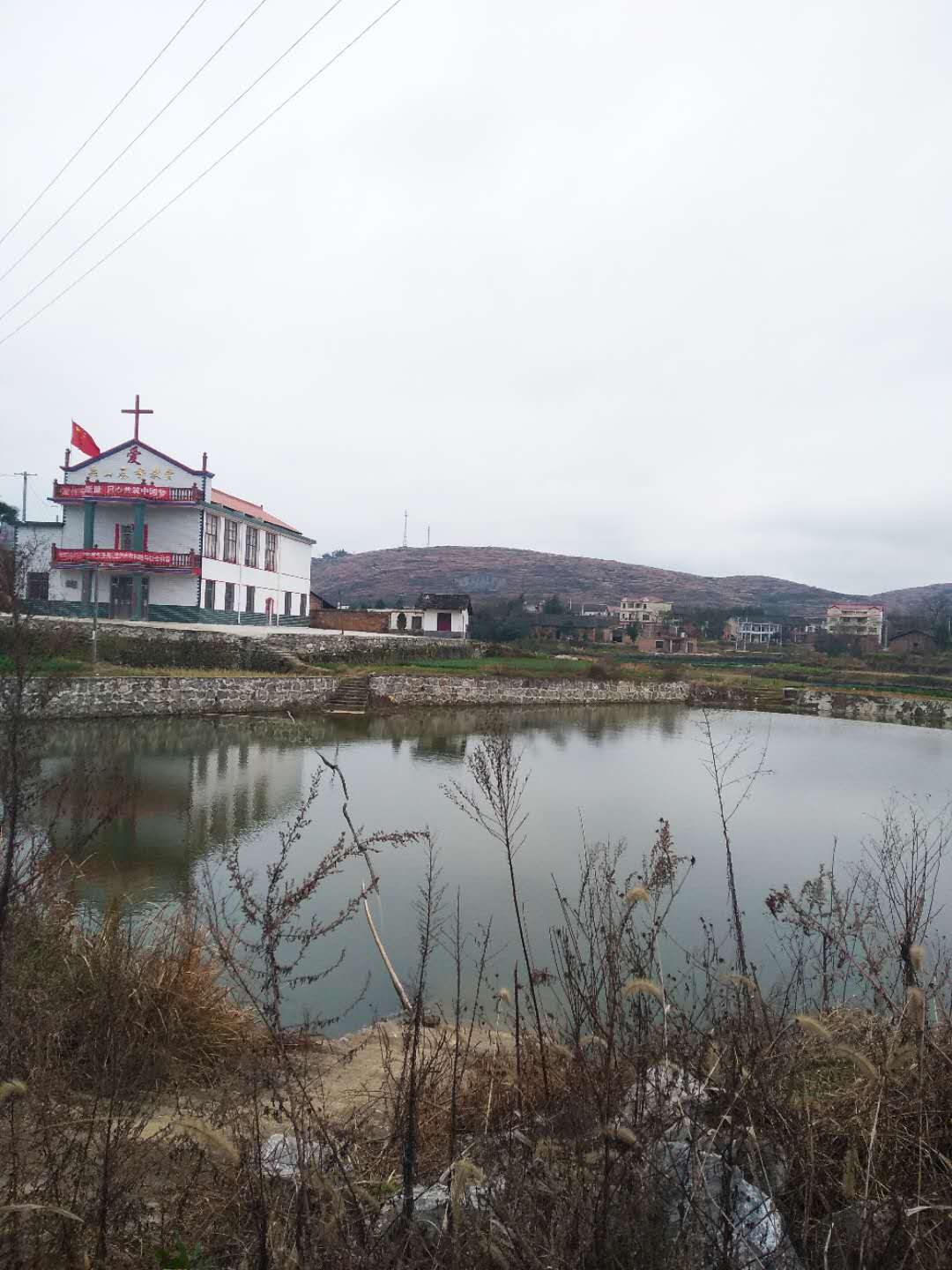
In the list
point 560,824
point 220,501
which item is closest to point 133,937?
point 560,824

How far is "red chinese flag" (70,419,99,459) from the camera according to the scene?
30.9 metres

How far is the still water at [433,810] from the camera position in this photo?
25.5 ft

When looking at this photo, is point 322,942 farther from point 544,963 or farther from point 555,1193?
point 555,1193

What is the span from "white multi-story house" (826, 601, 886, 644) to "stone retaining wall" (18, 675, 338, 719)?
210 ft

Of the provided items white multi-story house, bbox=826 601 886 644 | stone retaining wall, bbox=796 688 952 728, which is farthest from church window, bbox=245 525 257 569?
white multi-story house, bbox=826 601 886 644

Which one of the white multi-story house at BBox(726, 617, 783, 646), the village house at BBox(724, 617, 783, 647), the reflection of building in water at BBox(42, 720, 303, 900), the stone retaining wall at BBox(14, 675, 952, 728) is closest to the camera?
the reflection of building in water at BBox(42, 720, 303, 900)

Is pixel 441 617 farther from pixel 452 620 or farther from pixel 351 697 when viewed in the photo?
pixel 351 697

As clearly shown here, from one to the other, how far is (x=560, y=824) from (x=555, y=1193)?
32.1 ft

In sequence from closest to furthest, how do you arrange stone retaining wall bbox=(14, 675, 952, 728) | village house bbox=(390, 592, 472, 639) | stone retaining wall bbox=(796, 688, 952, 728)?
stone retaining wall bbox=(14, 675, 952, 728), stone retaining wall bbox=(796, 688, 952, 728), village house bbox=(390, 592, 472, 639)

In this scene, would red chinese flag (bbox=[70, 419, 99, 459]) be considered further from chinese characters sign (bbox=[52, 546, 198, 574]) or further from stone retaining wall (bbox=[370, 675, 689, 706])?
stone retaining wall (bbox=[370, 675, 689, 706])

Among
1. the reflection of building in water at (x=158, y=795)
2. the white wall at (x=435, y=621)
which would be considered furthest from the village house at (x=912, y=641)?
the reflection of building in water at (x=158, y=795)

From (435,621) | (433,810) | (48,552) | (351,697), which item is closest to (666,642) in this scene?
(435,621)

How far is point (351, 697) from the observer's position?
27109 mm

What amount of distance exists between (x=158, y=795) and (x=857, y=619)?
301 feet
